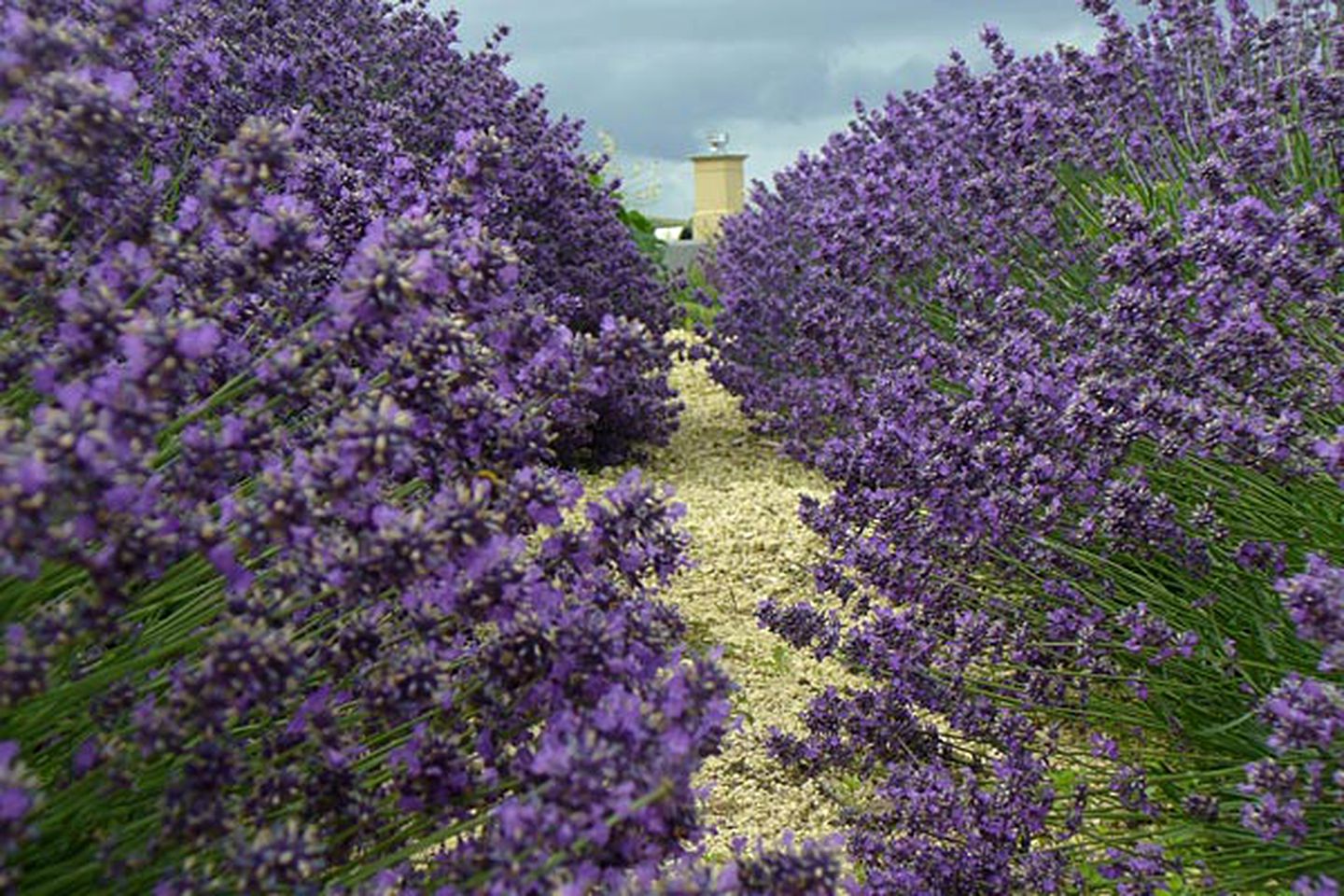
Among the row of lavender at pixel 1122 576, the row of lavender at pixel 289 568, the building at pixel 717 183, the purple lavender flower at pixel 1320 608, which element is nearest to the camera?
the row of lavender at pixel 289 568

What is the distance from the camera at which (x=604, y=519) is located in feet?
5.63

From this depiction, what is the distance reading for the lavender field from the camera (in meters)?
1.47

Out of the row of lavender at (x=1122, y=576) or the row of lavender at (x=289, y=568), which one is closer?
the row of lavender at (x=289, y=568)

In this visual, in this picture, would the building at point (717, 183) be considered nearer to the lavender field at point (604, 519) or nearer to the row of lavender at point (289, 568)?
the lavender field at point (604, 519)

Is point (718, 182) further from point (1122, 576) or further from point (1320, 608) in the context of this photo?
point (1320, 608)

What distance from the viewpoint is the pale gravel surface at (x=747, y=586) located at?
11.3ft

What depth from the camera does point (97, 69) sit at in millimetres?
1802

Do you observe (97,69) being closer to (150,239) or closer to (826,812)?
(150,239)

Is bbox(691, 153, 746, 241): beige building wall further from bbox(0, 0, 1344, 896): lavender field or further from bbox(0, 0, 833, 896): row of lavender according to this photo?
bbox(0, 0, 833, 896): row of lavender

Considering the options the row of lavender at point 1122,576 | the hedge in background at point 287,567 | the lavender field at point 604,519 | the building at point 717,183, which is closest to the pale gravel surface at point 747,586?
the lavender field at point 604,519

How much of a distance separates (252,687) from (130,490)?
0.77ft

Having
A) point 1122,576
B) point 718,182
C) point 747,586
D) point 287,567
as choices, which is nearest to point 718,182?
point 718,182

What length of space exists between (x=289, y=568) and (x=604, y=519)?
15.2 inches

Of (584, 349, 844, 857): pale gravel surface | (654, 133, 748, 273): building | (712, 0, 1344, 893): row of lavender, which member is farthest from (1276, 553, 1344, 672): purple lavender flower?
(654, 133, 748, 273): building
